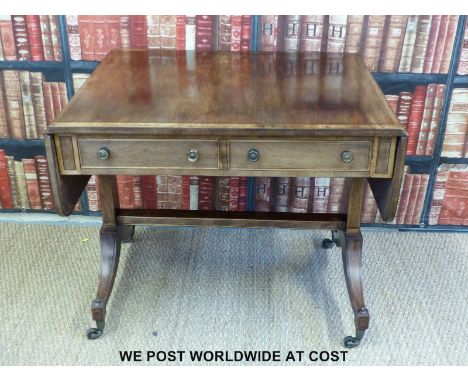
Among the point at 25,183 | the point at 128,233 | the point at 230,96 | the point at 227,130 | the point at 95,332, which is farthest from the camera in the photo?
the point at 25,183

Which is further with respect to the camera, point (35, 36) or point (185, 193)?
point (185, 193)

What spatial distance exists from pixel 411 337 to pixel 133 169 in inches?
46.3

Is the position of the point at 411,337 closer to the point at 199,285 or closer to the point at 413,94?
the point at 199,285

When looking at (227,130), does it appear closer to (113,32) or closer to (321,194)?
(113,32)

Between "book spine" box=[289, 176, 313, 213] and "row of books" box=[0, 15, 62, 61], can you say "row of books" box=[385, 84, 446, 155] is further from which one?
"row of books" box=[0, 15, 62, 61]

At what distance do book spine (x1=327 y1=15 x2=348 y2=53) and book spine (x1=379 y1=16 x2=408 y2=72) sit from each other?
0.55ft

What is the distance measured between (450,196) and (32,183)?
1931mm

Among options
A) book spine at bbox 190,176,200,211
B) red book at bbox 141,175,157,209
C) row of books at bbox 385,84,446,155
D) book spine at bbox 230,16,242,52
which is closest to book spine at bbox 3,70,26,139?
red book at bbox 141,175,157,209

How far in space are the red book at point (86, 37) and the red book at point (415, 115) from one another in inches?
53.3

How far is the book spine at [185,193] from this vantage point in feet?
8.51

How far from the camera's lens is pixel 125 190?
2.63 m

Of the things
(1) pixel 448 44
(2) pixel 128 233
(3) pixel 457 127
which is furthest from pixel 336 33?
(2) pixel 128 233

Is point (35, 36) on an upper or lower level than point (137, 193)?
upper

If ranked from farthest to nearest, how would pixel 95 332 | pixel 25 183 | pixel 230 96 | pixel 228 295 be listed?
pixel 25 183, pixel 228 295, pixel 95 332, pixel 230 96
